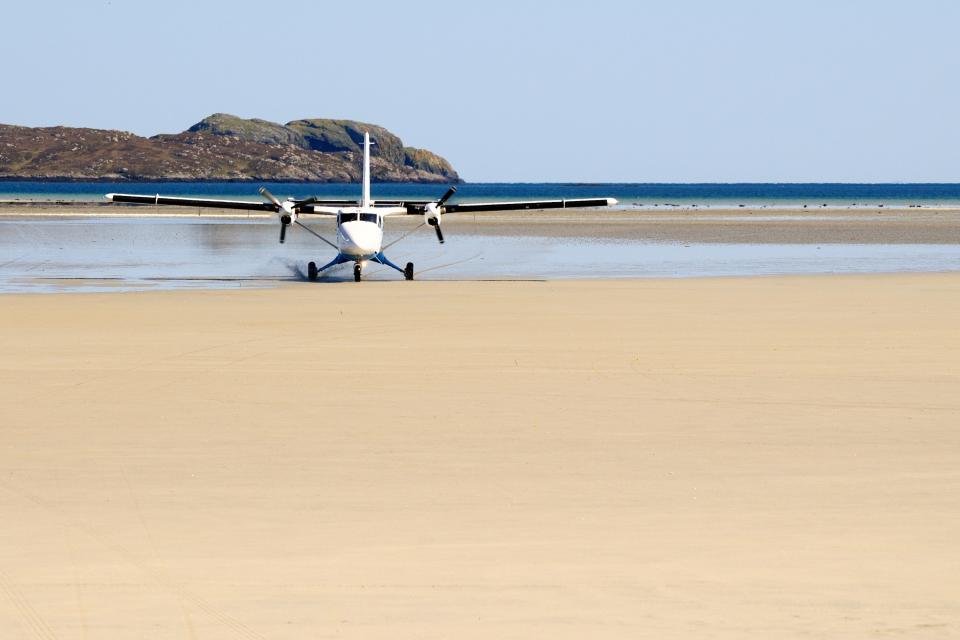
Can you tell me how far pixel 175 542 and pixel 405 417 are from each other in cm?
368

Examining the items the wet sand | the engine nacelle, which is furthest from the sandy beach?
the wet sand

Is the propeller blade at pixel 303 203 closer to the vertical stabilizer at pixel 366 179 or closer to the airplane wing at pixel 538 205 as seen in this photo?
the vertical stabilizer at pixel 366 179

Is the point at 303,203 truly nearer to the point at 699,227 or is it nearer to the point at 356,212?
the point at 356,212

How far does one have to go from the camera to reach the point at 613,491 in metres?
7.57

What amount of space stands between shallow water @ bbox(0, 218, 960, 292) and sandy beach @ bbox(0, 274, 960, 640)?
1258 cm

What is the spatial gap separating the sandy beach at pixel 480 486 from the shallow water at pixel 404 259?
12.6m

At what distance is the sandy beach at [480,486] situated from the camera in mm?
5473

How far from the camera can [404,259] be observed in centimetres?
3775

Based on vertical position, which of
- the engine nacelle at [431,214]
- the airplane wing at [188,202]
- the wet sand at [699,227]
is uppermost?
the airplane wing at [188,202]

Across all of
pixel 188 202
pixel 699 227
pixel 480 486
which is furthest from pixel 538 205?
pixel 699 227

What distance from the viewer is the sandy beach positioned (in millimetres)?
5473

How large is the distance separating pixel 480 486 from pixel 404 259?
30.3 metres

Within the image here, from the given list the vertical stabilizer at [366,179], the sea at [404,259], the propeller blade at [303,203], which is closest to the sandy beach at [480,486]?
the sea at [404,259]

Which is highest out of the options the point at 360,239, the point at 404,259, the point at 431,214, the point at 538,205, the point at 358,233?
the point at 538,205
